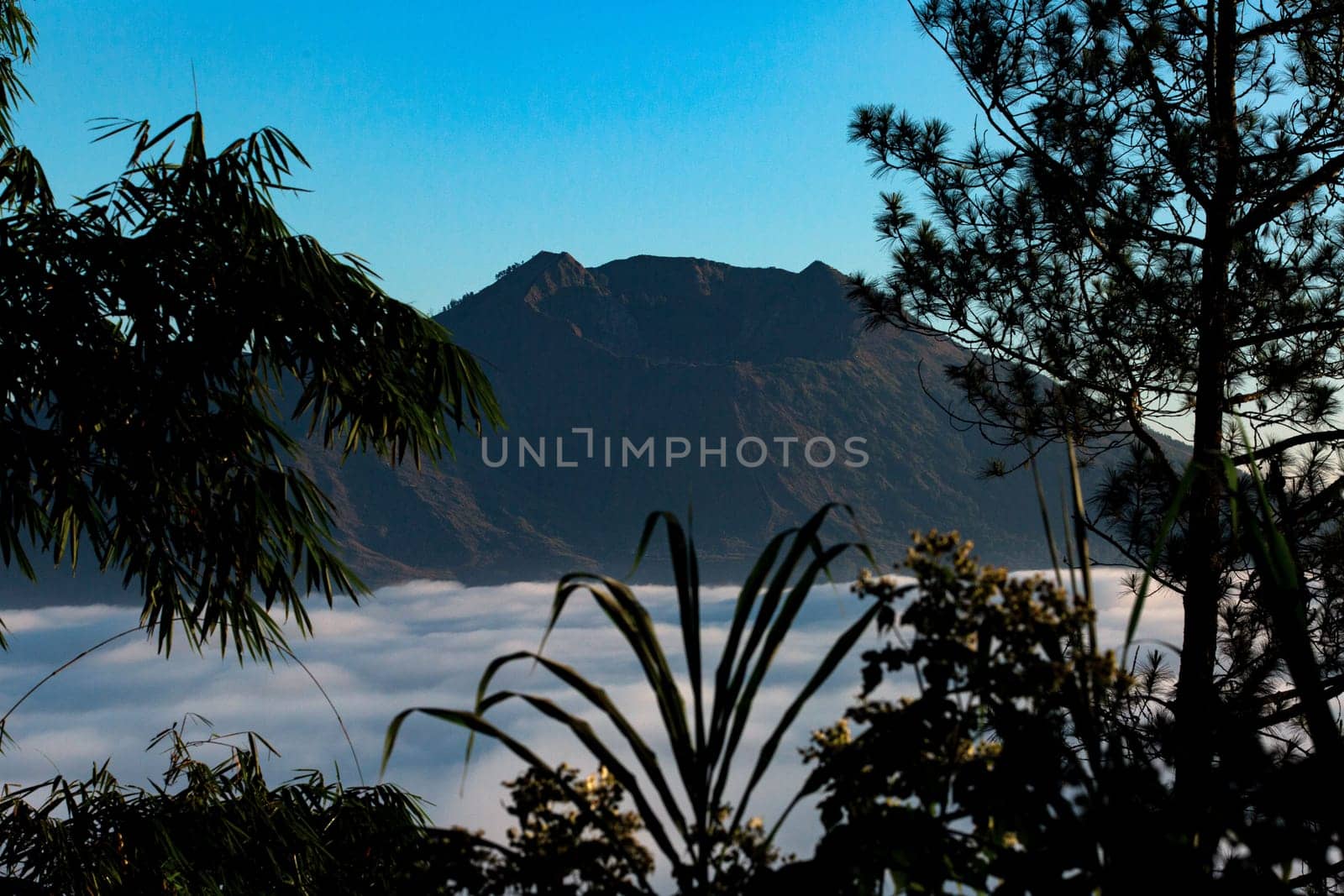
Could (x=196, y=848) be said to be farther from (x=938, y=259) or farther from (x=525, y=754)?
(x=938, y=259)

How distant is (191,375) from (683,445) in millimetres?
55048

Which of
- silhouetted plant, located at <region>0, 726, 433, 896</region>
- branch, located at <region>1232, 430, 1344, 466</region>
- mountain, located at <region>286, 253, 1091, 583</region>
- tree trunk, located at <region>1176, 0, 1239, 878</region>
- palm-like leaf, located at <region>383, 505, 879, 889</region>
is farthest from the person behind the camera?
mountain, located at <region>286, 253, 1091, 583</region>

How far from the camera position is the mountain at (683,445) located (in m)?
55.2

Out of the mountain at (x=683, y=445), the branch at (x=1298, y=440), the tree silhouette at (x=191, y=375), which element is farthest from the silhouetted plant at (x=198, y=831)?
the mountain at (x=683, y=445)

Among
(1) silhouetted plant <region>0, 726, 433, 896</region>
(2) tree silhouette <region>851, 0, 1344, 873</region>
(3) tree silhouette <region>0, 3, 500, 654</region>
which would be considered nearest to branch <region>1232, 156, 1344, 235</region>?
(2) tree silhouette <region>851, 0, 1344, 873</region>

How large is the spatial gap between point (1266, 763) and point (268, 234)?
13.2 feet

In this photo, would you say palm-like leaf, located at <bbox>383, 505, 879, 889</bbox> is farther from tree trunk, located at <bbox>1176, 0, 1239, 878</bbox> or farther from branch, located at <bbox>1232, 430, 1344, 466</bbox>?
branch, located at <bbox>1232, 430, 1344, 466</bbox>

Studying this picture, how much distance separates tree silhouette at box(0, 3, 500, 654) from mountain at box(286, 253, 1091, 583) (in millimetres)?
45809

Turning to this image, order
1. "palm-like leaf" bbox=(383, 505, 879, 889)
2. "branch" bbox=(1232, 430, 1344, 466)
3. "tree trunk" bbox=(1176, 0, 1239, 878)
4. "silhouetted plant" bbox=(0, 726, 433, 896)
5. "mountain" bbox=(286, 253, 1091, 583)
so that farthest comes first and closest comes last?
"mountain" bbox=(286, 253, 1091, 583)
"branch" bbox=(1232, 430, 1344, 466)
"tree trunk" bbox=(1176, 0, 1239, 878)
"silhouetted plant" bbox=(0, 726, 433, 896)
"palm-like leaf" bbox=(383, 505, 879, 889)

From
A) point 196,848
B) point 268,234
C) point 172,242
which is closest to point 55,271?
point 172,242

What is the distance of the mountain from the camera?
181 feet

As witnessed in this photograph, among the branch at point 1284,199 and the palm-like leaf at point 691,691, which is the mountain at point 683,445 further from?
the palm-like leaf at point 691,691

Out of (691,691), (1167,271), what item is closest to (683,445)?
(1167,271)

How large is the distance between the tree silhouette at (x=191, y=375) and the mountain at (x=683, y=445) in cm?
4581
